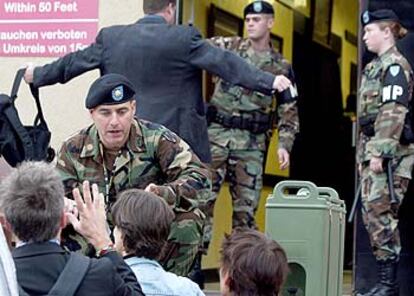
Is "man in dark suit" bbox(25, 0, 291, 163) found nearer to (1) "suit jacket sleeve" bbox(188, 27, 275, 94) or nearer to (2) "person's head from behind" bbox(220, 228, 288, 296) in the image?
(1) "suit jacket sleeve" bbox(188, 27, 275, 94)

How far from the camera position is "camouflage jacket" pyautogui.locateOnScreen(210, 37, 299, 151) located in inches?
322

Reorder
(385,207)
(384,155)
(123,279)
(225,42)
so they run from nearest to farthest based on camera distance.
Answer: (123,279) → (384,155) → (385,207) → (225,42)

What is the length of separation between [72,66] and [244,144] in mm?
1604

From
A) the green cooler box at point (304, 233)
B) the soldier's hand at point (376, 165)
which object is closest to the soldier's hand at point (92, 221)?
the green cooler box at point (304, 233)

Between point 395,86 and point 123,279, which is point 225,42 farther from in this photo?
point 123,279

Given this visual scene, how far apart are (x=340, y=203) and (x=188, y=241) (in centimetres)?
Answer: 112

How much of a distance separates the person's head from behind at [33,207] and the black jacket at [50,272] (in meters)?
A: 0.04

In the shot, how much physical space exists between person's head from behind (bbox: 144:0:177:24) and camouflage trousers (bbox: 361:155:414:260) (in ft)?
5.45

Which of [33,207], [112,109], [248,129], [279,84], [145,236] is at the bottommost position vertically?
[145,236]

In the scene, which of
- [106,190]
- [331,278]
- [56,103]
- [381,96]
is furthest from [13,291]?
[56,103]

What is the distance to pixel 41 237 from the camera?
162 inches

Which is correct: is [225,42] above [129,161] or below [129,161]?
above

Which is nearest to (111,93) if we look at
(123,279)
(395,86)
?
(123,279)

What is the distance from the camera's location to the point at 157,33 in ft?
22.7
